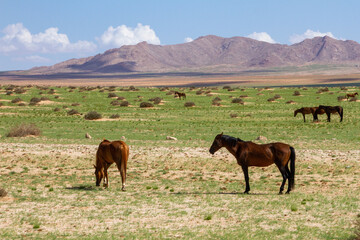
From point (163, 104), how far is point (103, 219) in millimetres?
51486

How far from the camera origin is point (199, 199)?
49.9ft

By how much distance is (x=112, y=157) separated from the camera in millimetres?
16844

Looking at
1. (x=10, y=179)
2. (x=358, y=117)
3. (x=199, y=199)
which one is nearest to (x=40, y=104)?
(x=358, y=117)

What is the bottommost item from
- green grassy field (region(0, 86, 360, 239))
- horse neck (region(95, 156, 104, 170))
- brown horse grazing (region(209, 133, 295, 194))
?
green grassy field (region(0, 86, 360, 239))

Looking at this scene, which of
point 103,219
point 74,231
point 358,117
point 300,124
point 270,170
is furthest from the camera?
point 358,117

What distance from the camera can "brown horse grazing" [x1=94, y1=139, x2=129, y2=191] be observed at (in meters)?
16.6

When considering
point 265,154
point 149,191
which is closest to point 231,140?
point 265,154

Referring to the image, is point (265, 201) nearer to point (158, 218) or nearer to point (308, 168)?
point (158, 218)

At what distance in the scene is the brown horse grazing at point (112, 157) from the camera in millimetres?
16562

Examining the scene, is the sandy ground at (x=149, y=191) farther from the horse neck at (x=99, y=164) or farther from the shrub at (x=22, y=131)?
the shrub at (x=22, y=131)

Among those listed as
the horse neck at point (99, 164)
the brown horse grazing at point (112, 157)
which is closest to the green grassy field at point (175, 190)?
the brown horse grazing at point (112, 157)

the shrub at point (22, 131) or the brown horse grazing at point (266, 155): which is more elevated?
the brown horse grazing at point (266, 155)

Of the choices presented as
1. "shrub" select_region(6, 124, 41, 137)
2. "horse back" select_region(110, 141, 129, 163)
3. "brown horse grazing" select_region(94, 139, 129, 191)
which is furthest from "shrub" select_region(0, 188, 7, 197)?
"shrub" select_region(6, 124, 41, 137)

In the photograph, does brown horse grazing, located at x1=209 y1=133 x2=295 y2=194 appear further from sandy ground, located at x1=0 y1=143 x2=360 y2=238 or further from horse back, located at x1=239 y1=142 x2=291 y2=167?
sandy ground, located at x1=0 y1=143 x2=360 y2=238
